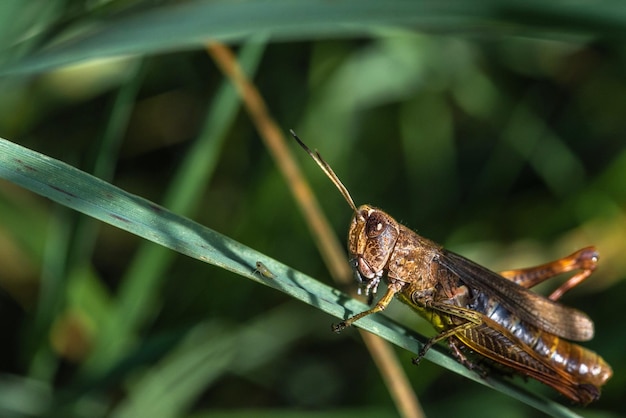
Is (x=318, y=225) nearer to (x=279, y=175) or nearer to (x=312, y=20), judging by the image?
(x=279, y=175)

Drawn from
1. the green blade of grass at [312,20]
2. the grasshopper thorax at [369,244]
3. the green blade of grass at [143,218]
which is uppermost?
the green blade of grass at [312,20]

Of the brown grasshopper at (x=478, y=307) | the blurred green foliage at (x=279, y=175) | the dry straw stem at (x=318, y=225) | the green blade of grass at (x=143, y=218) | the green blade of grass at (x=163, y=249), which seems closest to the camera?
the green blade of grass at (x=143, y=218)

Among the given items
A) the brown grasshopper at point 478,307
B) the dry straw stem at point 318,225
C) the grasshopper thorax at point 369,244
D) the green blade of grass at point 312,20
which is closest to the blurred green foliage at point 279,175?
the green blade of grass at point 312,20

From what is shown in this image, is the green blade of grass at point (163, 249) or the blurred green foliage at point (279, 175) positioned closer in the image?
the blurred green foliage at point (279, 175)

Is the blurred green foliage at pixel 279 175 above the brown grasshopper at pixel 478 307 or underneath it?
above

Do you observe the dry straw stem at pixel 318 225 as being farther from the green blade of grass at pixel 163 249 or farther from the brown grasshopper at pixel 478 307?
the brown grasshopper at pixel 478 307

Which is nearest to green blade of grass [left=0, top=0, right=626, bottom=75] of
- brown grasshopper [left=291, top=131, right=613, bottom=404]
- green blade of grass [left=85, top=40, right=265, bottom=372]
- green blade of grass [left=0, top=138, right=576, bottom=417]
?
brown grasshopper [left=291, top=131, right=613, bottom=404]

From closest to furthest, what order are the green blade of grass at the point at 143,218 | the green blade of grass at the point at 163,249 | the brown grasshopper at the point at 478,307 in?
the green blade of grass at the point at 143,218 < the brown grasshopper at the point at 478,307 < the green blade of grass at the point at 163,249

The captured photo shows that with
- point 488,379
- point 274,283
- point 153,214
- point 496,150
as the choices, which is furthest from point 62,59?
point 496,150
